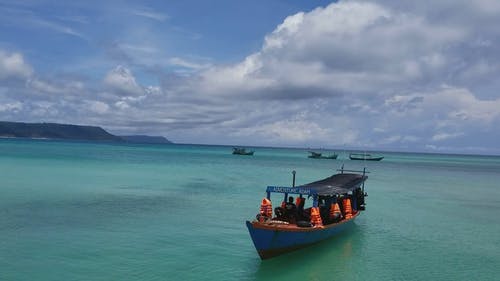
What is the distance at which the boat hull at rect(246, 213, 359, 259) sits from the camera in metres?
15.5

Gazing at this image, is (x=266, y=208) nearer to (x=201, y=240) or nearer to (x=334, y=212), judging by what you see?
(x=201, y=240)

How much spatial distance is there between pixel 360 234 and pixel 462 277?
6.77 metres

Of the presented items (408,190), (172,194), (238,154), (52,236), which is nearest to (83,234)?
(52,236)

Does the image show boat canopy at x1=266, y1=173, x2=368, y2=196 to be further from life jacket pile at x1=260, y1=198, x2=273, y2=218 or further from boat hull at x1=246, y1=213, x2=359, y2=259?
boat hull at x1=246, y1=213, x2=359, y2=259

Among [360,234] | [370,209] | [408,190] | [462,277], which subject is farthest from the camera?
[408,190]

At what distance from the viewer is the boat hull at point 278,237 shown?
1554cm

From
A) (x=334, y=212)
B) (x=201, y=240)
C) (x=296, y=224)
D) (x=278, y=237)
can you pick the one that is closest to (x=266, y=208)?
(x=296, y=224)

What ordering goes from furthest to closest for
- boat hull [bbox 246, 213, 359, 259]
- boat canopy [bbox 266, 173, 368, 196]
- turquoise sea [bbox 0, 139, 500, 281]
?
boat canopy [bbox 266, 173, 368, 196]
boat hull [bbox 246, 213, 359, 259]
turquoise sea [bbox 0, 139, 500, 281]

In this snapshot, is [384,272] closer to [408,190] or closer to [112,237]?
[112,237]

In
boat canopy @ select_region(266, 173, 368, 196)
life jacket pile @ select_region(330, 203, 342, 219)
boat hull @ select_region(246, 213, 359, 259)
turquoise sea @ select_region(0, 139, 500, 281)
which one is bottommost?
turquoise sea @ select_region(0, 139, 500, 281)

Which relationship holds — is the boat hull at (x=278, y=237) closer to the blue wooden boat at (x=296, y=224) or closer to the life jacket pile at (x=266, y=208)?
the blue wooden boat at (x=296, y=224)

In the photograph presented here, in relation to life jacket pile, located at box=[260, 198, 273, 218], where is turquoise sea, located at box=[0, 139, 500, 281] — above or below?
below

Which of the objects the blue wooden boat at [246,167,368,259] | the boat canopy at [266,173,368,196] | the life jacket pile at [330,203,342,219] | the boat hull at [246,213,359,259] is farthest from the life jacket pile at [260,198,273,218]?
the life jacket pile at [330,203,342,219]

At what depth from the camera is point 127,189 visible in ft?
115
